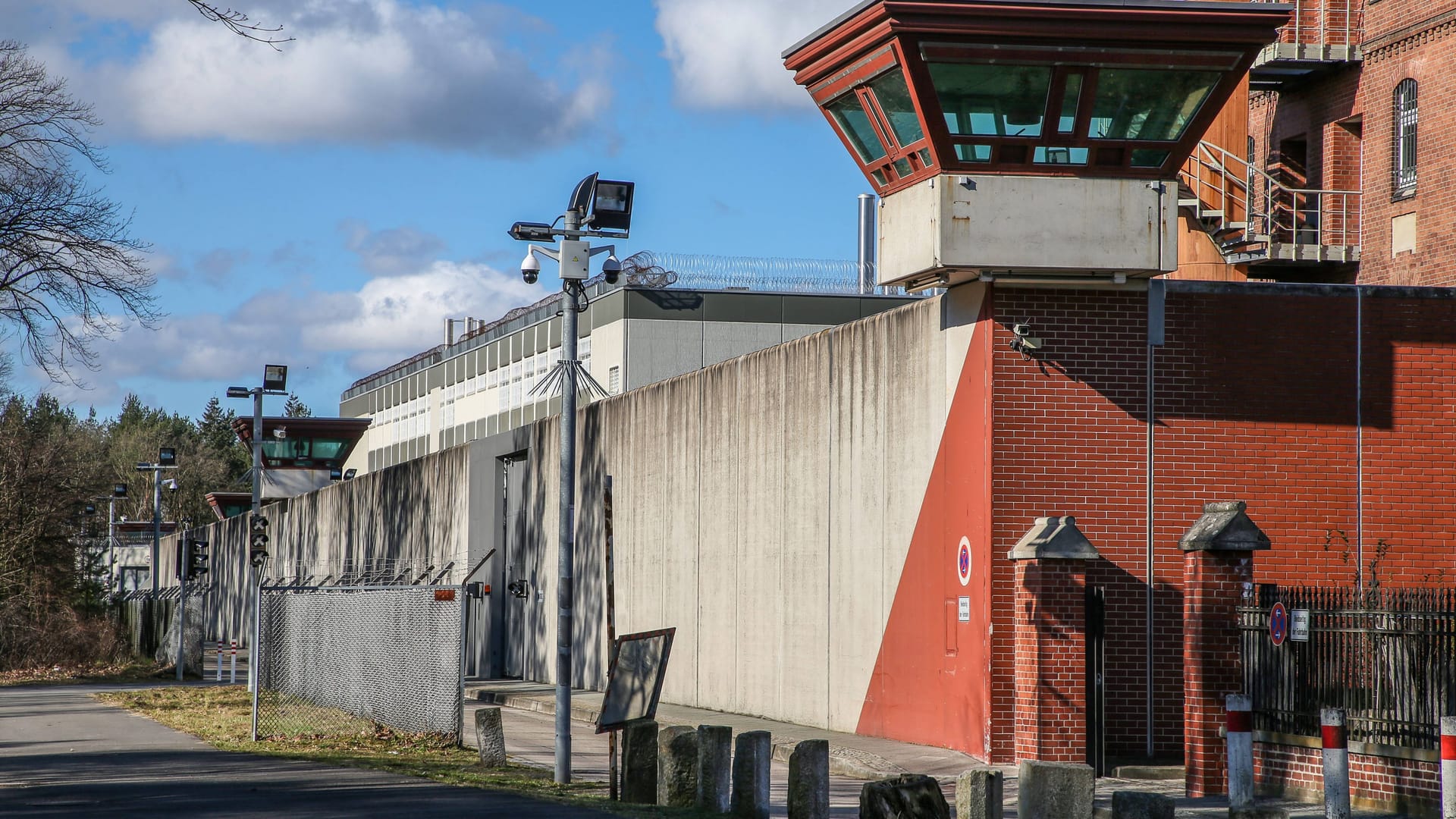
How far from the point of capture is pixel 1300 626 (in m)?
14.9

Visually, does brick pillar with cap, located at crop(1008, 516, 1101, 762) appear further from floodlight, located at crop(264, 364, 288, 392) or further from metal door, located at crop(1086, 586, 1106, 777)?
floodlight, located at crop(264, 364, 288, 392)

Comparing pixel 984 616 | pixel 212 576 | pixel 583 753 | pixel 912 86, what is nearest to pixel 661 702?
pixel 583 753

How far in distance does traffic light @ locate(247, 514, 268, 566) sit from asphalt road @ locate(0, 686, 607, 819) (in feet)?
32.6

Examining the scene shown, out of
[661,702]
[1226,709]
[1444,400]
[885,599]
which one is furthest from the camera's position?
[661,702]

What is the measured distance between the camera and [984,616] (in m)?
18.4

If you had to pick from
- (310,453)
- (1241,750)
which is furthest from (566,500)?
(310,453)

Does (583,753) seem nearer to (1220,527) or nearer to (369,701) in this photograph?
(369,701)

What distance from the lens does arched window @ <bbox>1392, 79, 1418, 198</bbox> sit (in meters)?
27.7

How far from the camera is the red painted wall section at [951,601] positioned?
18.6 meters

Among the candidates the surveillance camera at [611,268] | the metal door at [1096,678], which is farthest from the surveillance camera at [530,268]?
the metal door at [1096,678]

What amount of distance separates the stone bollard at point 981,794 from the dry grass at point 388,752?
8.76ft

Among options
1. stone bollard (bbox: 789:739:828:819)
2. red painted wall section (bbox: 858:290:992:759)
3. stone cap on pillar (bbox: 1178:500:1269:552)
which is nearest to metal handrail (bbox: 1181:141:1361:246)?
red painted wall section (bbox: 858:290:992:759)

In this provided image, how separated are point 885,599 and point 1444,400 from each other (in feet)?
23.0

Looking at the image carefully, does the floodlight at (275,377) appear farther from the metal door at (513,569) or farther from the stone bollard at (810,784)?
the stone bollard at (810,784)
